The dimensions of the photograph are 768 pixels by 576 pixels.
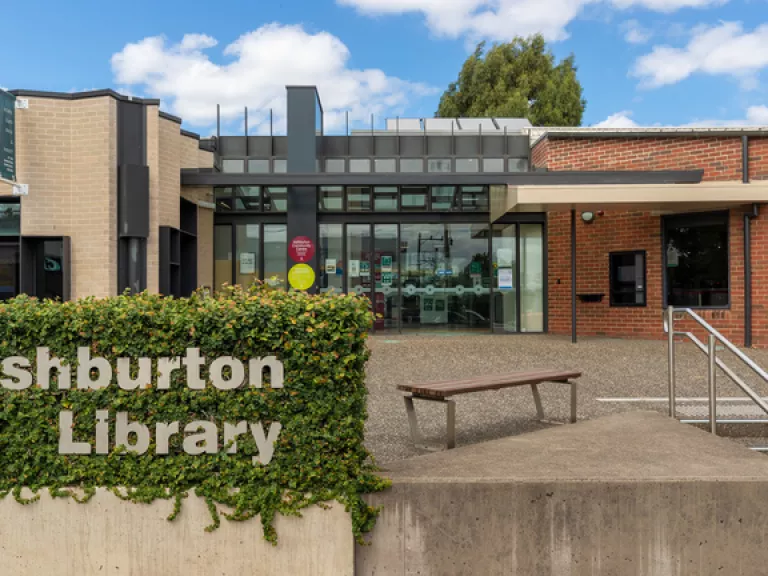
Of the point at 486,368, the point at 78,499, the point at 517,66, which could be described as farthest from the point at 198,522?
the point at 517,66

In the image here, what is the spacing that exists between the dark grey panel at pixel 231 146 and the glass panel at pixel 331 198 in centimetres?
234

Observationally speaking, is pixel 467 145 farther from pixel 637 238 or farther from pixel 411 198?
pixel 637 238

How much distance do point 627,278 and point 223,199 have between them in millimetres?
9075

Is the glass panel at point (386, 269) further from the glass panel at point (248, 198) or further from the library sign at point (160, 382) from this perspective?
the library sign at point (160, 382)

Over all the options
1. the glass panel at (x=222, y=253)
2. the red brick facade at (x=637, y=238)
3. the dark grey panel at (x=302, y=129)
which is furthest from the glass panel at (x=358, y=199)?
the red brick facade at (x=637, y=238)

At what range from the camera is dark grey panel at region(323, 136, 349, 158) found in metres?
15.6

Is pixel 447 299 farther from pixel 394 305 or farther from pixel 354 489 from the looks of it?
pixel 354 489

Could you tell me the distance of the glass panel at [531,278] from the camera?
15.0 m

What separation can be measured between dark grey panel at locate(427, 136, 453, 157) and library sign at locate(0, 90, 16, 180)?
869cm

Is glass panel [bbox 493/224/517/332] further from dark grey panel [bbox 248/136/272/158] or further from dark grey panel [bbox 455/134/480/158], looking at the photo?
dark grey panel [bbox 248/136/272/158]

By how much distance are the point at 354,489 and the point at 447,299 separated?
11913 mm

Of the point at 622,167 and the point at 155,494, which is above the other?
the point at 622,167

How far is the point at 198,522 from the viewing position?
11.3 feet

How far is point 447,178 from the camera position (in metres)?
12.7
